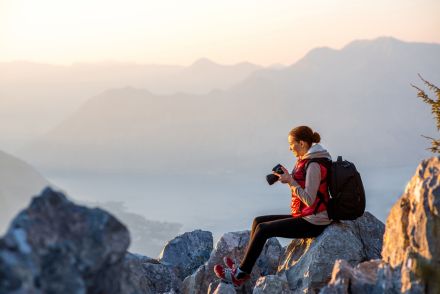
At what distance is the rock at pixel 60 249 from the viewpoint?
445cm

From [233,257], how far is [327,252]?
305cm

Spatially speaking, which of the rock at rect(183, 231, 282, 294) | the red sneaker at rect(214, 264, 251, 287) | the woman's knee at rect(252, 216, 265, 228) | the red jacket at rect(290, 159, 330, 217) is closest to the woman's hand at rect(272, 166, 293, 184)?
the red jacket at rect(290, 159, 330, 217)

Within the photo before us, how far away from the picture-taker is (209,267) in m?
11.7

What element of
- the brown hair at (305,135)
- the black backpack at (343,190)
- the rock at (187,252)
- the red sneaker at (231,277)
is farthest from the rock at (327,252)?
the rock at (187,252)

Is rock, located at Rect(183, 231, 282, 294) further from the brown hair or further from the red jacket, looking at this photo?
the brown hair

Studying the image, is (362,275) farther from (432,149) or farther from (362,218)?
(432,149)

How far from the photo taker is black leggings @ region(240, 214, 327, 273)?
934 cm

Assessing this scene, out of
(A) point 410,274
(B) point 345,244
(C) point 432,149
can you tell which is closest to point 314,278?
(B) point 345,244

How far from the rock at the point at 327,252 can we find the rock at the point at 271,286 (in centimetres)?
48

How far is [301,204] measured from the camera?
9680mm

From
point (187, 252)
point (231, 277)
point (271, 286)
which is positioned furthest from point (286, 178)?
point (187, 252)

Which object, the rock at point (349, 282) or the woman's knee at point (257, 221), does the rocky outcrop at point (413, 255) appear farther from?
the woman's knee at point (257, 221)

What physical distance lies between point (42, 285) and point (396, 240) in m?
4.82

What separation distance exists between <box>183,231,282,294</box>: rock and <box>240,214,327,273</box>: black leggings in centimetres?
154
